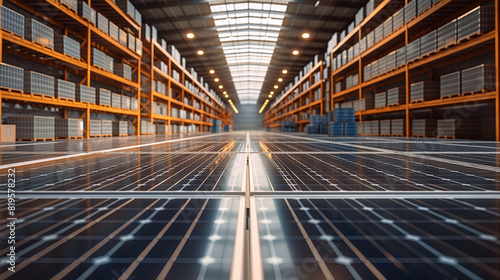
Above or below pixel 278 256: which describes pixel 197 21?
above

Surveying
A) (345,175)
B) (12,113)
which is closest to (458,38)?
(345,175)

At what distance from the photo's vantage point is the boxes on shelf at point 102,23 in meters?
12.0

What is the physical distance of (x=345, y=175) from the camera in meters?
2.41

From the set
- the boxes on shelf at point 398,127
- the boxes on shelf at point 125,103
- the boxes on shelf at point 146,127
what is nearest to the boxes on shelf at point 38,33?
the boxes on shelf at point 125,103

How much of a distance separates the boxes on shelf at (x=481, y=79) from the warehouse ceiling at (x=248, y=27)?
30.2ft

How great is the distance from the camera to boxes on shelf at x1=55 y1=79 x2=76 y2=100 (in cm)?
989

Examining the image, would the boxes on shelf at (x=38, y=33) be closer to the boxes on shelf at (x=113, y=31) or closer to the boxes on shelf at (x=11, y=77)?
the boxes on shelf at (x=11, y=77)

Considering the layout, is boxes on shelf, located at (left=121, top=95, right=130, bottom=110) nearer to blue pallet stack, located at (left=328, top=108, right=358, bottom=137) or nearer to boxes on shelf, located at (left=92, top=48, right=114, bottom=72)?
boxes on shelf, located at (left=92, top=48, right=114, bottom=72)

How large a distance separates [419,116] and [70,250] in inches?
621

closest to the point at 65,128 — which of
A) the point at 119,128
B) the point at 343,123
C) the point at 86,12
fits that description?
the point at 119,128

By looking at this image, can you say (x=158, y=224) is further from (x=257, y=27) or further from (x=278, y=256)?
(x=257, y=27)

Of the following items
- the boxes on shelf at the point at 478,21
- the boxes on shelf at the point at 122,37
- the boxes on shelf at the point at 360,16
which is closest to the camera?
the boxes on shelf at the point at 478,21

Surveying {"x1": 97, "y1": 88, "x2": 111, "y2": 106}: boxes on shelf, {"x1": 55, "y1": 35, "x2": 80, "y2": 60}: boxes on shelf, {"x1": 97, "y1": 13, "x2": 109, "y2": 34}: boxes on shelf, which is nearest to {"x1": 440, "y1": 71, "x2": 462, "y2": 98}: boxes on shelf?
{"x1": 55, "y1": 35, "x2": 80, "y2": 60}: boxes on shelf

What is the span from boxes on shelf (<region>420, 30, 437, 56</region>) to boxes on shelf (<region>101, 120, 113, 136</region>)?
50.0 feet
